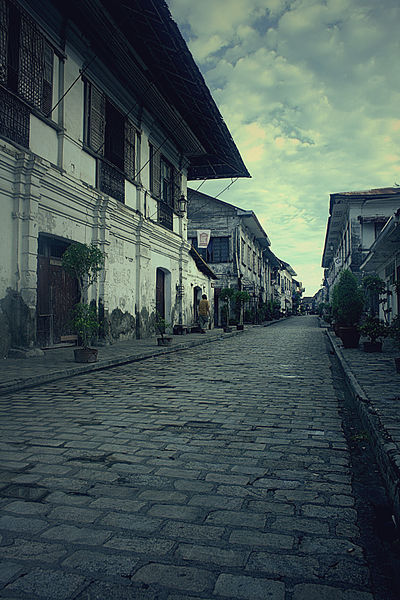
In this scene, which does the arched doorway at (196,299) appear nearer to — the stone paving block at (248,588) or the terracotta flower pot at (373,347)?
the terracotta flower pot at (373,347)

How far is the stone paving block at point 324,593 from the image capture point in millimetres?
Answer: 1774

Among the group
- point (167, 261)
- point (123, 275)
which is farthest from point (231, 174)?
point (123, 275)

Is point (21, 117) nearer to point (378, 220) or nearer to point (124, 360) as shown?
point (124, 360)

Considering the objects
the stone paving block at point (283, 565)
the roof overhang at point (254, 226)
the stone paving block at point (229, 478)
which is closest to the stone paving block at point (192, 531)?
the stone paving block at point (283, 565)

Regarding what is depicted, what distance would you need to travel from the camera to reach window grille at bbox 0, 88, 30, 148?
876 cm

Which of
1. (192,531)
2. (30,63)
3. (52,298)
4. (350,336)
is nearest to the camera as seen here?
(192,531)

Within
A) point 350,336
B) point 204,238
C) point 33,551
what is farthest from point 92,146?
point 204,238

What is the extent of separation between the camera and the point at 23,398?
578 cm

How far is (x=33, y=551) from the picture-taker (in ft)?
6.86

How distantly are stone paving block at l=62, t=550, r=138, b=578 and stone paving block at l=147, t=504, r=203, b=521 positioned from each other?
46 centimetres

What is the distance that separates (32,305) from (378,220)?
72.7 feet

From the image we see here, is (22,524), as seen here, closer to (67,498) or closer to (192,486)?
(67,498)

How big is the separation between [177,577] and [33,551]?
70cm

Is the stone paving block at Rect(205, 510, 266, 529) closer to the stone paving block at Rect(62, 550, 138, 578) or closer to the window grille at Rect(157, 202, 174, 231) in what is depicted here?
the stone paving block at Rect(62, 550, 138, 578)
